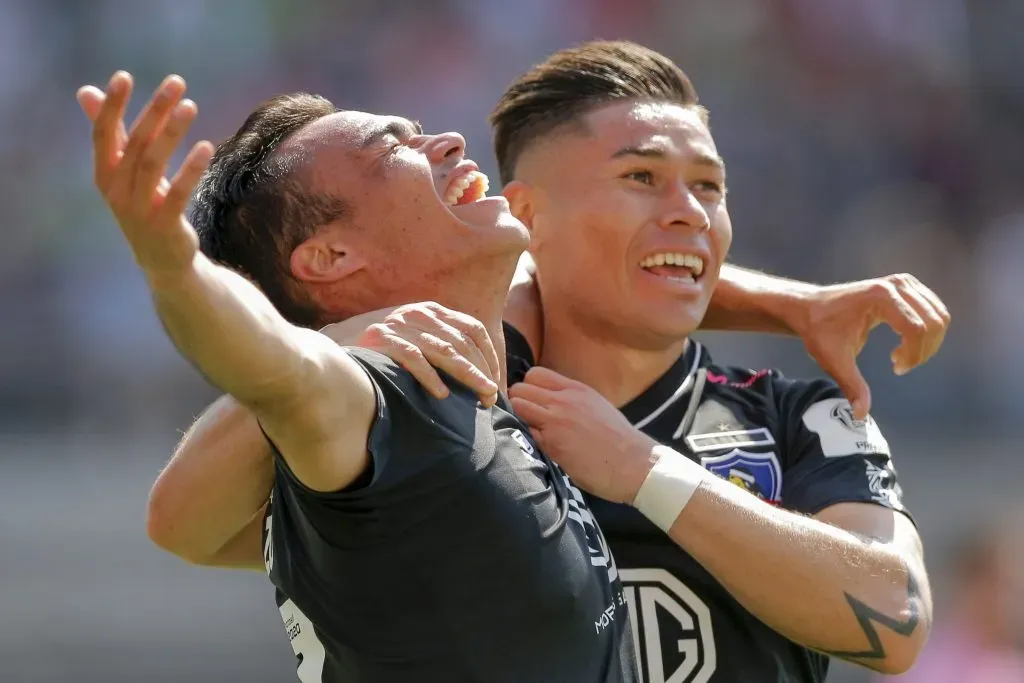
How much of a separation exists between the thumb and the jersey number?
4.74 ft

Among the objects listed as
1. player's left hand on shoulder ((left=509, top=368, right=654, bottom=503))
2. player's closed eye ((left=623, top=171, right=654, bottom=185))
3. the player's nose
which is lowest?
player's left hand on shoulder ((left=509, top=368, right=654, bottom=503))

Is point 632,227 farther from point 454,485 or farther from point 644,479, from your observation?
point 454,485

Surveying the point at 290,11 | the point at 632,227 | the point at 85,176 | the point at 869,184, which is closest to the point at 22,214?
the point at 85,176

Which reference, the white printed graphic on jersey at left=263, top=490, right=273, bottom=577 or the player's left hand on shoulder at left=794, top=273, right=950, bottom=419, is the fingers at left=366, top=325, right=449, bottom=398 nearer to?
the white printed graphic on jersey at left=263, top=490, right=273, bottom=577

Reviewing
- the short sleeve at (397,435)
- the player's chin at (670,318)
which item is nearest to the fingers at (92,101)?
the short sleeve at (397,435)

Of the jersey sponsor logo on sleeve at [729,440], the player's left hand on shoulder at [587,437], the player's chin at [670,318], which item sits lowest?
the jersey sponsor logo on sleeve at [729,440]

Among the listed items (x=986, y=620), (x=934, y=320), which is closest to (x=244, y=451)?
(x=934, y=320)

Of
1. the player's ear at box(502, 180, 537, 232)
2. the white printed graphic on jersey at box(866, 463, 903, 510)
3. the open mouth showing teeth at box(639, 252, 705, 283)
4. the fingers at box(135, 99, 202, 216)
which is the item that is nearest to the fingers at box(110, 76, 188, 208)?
the fingers at box(135, 99, 202, 216)

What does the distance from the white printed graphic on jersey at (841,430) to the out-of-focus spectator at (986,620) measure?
8.87 feet

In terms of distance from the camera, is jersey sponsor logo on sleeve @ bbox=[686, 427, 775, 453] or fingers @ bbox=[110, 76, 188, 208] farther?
jersey sponsor logo on sleeve @ bbox=[686, 427, 775, 453]

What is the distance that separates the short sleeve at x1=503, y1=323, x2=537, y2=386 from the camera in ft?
11.3

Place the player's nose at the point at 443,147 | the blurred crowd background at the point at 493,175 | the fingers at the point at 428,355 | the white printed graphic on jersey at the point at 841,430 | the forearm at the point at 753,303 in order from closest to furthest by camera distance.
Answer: the fingers at the point at 428,355, the player's nose at the point at 443,147, the white printed graphic on jersey at the point at 841,430, the forearm at the point at 753,303, the blurred crowd background at the point at 493,175

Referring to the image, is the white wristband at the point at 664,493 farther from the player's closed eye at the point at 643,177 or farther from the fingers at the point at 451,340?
the player's closed eye at the point at 643,177

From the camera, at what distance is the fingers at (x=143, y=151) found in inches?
72.2
